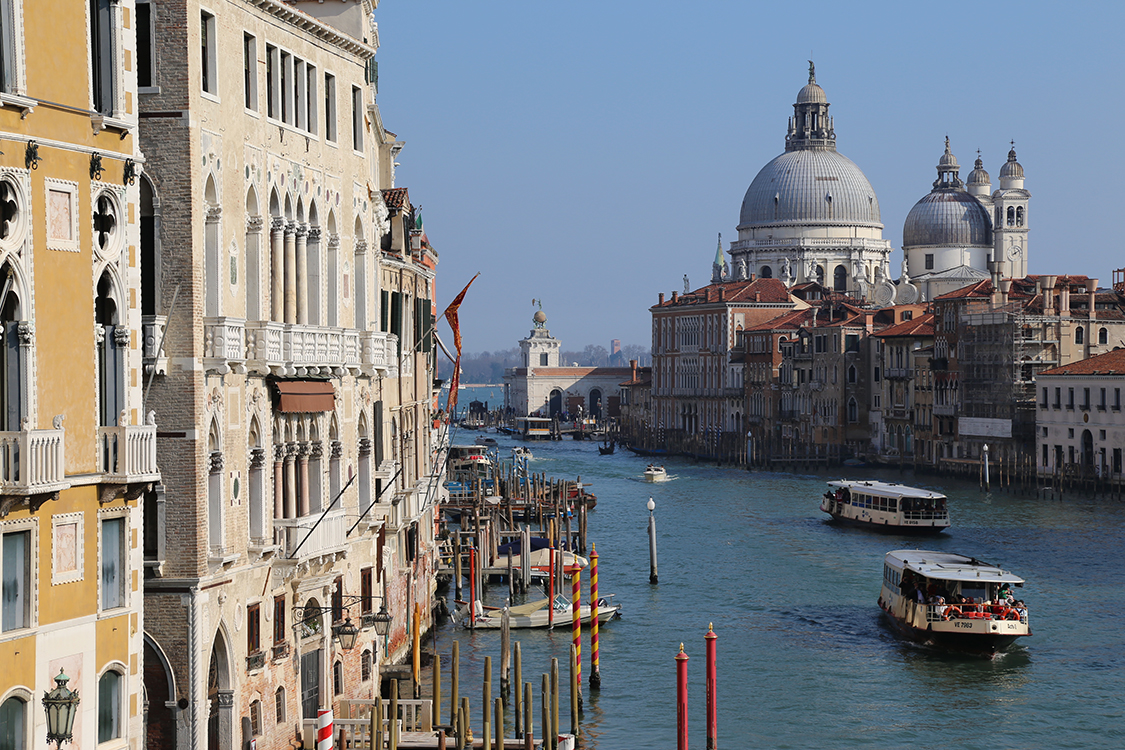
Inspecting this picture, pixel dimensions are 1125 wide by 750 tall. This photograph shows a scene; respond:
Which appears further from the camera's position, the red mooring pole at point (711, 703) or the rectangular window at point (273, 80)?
the red mooring pole at point (711, 703)

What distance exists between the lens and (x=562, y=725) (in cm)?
1745

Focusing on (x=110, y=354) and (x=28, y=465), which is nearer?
(x=28, y=465)

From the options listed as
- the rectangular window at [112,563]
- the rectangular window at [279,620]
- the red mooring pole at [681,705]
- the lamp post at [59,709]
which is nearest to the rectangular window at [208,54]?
the rectangular window at [112,563]

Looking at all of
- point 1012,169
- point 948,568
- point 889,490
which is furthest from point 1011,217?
point 948,568

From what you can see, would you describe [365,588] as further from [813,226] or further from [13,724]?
[813,226]

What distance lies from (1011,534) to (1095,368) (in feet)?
41.7

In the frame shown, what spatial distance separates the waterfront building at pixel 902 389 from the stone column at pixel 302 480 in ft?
155

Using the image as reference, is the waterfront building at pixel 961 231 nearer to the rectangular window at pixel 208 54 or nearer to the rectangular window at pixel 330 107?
the rectangular window at pixel 330 107

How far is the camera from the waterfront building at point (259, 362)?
11.4 m

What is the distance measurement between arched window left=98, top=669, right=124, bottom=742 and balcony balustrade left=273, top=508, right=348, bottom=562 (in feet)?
10.0

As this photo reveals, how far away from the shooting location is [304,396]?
13195 millimetres

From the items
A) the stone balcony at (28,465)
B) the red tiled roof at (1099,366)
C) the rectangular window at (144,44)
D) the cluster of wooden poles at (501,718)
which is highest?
the rectangular window at (144,44)

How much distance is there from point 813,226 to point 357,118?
261 ft

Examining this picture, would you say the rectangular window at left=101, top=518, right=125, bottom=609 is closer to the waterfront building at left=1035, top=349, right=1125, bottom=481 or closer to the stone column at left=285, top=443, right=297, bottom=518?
the stone column at left=285, top=443, right=297, bottom=518
